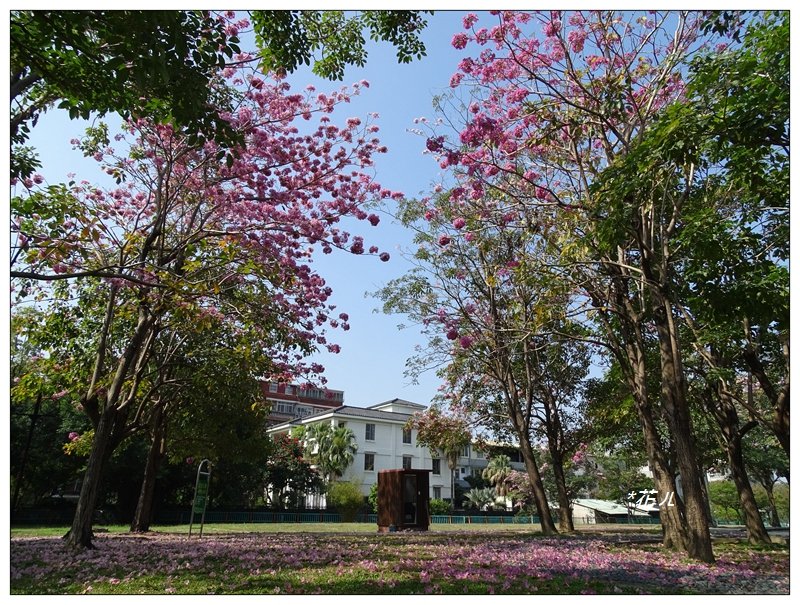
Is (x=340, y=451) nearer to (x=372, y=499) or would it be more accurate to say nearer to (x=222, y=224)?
(x=372, y=499)

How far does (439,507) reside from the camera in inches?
1549

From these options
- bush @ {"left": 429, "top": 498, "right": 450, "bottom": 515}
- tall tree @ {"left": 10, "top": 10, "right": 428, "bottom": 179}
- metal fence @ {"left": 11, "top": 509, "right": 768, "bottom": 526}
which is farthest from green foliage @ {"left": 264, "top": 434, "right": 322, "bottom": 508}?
tall tree @ {"left": 10, "top": 10, "right": 428, "bottom": 179}

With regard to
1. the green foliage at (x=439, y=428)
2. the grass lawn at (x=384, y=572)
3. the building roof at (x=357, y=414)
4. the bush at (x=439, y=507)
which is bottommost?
the grass lawn at (x=384, y=572)

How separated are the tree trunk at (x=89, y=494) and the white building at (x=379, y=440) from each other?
2912cm

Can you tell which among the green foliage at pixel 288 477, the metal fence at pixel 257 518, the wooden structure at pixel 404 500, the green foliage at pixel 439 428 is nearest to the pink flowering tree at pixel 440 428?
the green foliage at pixel 439 428

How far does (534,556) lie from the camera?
9.29 metres

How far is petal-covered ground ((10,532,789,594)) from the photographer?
6211 mm

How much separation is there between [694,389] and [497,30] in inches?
471

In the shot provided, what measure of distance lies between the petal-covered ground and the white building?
29.7 m

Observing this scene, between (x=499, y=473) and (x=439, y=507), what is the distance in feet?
24.9

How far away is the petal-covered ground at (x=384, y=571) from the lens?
621cm

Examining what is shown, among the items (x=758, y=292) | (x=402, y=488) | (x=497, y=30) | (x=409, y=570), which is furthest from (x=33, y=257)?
(x=402, y=488)

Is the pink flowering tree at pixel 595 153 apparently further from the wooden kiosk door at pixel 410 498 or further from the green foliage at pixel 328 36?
the wooden kiosk door at pixel 410 498

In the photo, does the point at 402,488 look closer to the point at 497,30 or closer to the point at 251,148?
the point at 251,148
